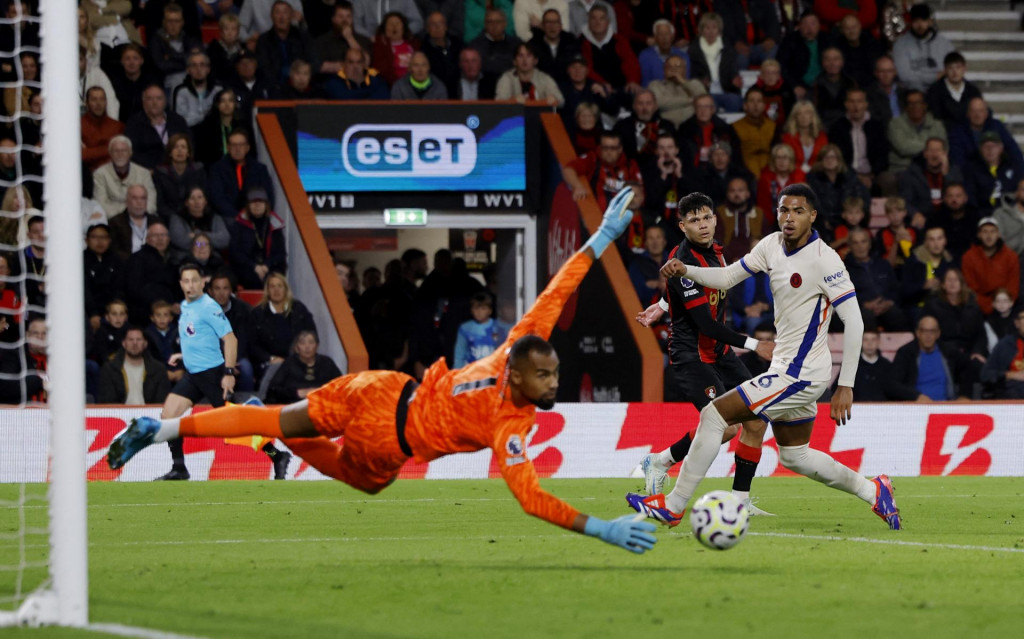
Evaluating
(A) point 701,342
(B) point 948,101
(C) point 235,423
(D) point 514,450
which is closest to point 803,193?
(A) point 701,342

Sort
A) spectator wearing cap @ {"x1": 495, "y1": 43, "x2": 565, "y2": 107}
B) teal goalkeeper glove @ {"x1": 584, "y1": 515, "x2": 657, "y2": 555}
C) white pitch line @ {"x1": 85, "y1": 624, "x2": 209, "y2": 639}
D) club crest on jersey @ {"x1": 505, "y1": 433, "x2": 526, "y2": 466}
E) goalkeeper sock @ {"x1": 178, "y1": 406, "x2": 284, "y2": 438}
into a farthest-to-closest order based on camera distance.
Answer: spectator wearing cap @ {"x1": 495, "y1": 43, "x2": 565, "y2": 107}, goalkeeper sock @ {"x1": 178, "y1": 406, "x2": 284, "y2": 438}, club crest on jersey @ {"x1": 505, "y1": 433, "x2": 526, "y2": 466}, teal goalkeeper glove @ {"x1": 584, "y1": 515, "x2": 657, "y2": 555}, white pitch line @ {"x1": 85, "y1": 624, "x2": 209, "y2": 639}

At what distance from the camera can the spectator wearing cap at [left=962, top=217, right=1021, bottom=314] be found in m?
17.5

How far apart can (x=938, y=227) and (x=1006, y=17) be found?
244 inches

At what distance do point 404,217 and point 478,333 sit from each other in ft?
6.17

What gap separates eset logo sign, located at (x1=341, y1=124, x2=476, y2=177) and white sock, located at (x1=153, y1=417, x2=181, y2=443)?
1031cm

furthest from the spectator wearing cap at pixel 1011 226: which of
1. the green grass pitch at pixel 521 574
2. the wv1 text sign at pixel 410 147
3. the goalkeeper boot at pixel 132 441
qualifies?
the goalkeeper boot at pixel 132 441

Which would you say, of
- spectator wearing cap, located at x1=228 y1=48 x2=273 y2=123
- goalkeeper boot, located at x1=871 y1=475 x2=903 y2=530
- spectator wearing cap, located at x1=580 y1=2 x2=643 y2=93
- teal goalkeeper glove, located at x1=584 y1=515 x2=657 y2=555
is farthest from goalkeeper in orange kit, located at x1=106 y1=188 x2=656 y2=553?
spectator wearing cap, located at x1=580 y1=2 x2=643 y2=93

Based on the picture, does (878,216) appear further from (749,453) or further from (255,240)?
(749,453)

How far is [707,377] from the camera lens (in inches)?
410

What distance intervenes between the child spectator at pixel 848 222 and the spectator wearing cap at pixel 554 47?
12.5 ft

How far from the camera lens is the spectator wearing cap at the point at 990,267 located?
17.5m

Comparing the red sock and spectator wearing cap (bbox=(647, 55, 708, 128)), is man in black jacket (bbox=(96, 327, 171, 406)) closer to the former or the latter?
spectator wearing cap (bbox=(647, 55, 708, 128))

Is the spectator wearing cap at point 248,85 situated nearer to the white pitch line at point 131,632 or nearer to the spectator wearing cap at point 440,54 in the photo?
the spectator wearing cap at point 440,54

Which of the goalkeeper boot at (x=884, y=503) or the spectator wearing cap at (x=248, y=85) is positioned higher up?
the spectator wearing cap at (x=248, y=85)
